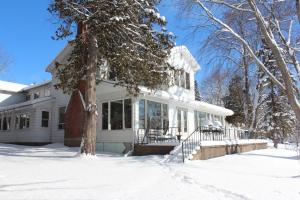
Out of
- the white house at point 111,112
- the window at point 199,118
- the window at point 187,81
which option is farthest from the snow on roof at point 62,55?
the window at point 199,118

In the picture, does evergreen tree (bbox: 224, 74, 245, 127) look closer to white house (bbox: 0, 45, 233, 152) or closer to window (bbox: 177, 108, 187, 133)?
white house (bbox: 0, 45, 233, 152)

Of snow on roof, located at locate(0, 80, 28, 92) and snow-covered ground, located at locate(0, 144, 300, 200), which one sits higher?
snow on roof, located at locate(0, 80, 28, 92)

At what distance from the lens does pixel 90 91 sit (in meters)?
14.2

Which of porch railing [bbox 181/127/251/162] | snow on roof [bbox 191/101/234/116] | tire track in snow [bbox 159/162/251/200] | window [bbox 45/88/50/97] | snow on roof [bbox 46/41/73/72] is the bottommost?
tire track in snow [bbox 159/162/251/200]

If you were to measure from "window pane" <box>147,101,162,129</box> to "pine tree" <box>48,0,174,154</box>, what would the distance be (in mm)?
2049

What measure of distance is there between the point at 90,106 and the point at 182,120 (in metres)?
8.50

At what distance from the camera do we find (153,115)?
58.5 feet

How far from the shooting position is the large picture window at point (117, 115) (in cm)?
1686

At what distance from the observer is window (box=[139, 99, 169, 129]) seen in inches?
673

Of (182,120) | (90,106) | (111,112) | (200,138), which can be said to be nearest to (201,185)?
(90,106)

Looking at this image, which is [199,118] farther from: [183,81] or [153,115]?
[153,115]

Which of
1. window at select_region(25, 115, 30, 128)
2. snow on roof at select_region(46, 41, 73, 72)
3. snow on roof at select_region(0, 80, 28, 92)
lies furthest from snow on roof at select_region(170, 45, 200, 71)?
snow on roof at select_region(0, 80, 28, 92)

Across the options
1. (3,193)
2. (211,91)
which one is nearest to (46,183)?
(3,193)

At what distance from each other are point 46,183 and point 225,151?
437 inches
